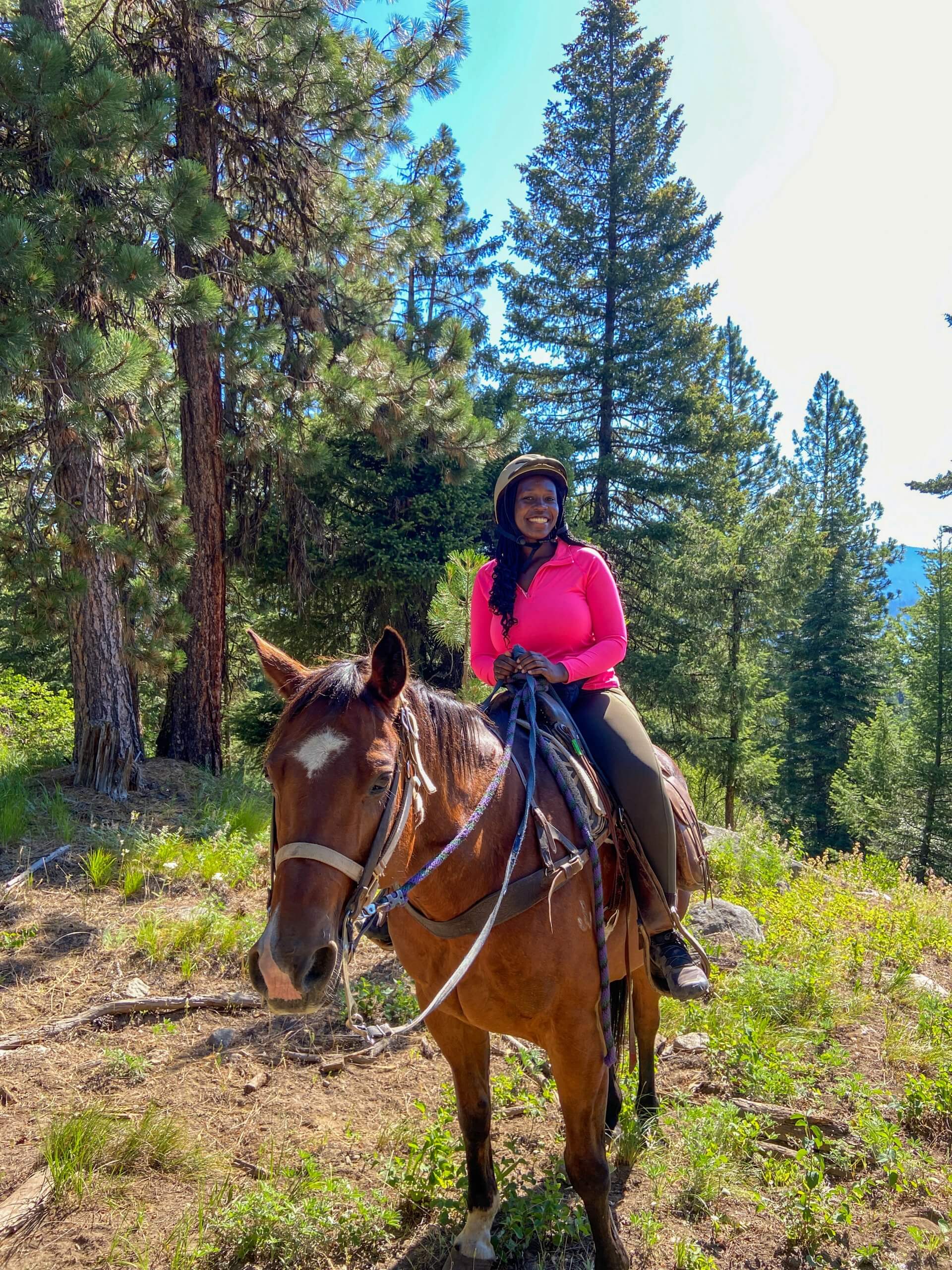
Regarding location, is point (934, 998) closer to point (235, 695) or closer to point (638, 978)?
point (638, 978)

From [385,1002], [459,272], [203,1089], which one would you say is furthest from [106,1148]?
[459,272]

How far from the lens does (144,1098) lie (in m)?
3.44

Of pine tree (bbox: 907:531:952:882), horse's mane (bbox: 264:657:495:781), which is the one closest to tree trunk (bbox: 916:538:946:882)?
pine tree (bbox: 907:531:952:882)

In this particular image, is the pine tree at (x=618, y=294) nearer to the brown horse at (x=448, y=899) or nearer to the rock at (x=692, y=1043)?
the rock at (x=692, y=1043)

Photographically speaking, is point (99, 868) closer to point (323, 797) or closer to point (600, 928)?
point (600, 928)

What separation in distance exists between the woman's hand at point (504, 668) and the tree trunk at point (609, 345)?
1336 cm

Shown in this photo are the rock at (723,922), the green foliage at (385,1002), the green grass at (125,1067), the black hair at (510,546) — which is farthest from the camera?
the rock at (723,922)

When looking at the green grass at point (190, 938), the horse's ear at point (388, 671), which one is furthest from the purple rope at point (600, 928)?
the green grass at point (190, 938)

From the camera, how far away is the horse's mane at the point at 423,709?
6.17ft

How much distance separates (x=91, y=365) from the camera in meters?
5.17

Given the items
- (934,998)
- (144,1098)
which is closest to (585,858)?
(144,1098)

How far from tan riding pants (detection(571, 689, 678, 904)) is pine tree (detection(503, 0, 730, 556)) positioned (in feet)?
43.2

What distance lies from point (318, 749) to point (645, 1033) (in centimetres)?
299

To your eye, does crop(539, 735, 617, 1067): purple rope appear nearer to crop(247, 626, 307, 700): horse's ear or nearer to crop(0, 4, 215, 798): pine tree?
crop(247, 626, 307, 700): horse's ear
